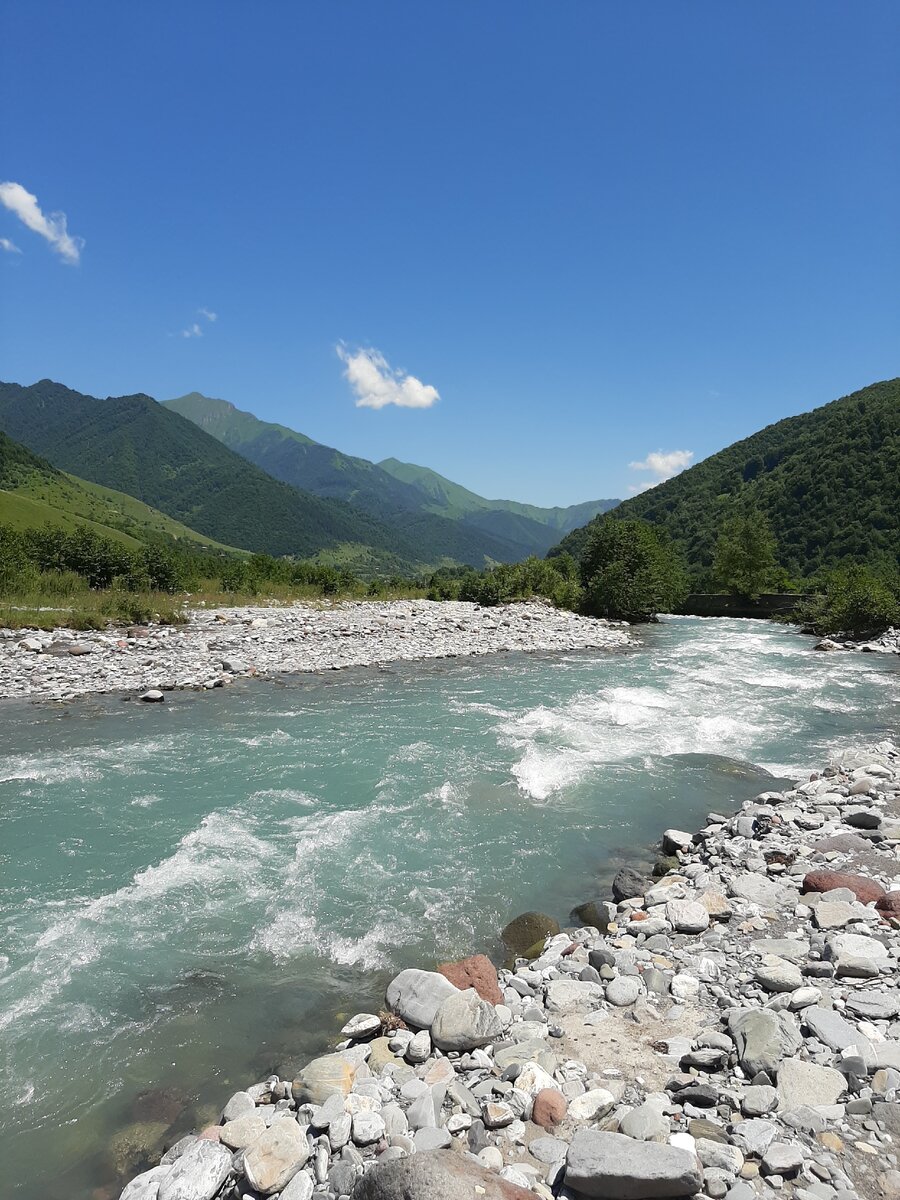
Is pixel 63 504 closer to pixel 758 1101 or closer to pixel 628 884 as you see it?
pixel 628 884

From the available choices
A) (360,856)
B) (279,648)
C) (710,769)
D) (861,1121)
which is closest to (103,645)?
(279,648)

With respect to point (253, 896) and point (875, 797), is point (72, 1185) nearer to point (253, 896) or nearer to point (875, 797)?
point (253, 896)

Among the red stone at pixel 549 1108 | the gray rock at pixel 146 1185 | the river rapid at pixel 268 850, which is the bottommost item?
the river rapid at pixel 268 850

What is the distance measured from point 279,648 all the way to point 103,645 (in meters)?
6.12

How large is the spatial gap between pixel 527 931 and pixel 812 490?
9382 cm

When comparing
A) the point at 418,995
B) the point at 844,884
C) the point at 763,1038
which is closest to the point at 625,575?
the point at 844,884

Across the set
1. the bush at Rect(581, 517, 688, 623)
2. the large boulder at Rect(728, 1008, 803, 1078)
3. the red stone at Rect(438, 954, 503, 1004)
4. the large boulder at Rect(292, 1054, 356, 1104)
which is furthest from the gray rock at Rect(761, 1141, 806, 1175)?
the bush at Rect(581, 517, 688, 623)

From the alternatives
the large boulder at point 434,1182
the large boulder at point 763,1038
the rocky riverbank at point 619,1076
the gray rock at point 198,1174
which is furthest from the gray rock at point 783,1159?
the gray rock at point 198,1174

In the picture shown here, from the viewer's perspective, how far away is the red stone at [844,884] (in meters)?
6.29

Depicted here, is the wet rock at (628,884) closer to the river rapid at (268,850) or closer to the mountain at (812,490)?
the river rapid at (268,850)

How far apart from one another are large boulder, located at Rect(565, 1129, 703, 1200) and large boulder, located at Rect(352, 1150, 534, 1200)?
31cm

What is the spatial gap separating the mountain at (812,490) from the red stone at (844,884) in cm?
7497

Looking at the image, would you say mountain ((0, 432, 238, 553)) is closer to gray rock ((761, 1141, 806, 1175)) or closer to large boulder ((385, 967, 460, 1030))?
large boulder ((385, 967, 460, 1030))

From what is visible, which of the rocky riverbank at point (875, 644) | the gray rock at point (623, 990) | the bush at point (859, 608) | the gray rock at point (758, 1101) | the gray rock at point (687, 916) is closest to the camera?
the gray rock at point (758, 1101)
